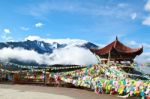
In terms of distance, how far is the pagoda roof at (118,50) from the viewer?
43872 millimetres

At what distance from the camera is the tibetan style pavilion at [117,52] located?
43.7 m

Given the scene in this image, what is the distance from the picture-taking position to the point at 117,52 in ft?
143

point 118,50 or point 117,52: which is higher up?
point 118,50

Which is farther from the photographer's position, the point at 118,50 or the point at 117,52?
the point at 118,50

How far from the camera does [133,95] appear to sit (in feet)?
Answer: 82.0

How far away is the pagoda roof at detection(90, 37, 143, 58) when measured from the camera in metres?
43.9

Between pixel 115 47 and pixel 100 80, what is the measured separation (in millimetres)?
17364

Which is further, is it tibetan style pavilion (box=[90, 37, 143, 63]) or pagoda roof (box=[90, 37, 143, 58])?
pagoda roof (box=[90, 37, 143, 58])

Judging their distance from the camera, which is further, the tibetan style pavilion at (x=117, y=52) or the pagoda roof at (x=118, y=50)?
the pagoda roof at (x=118, y=50)

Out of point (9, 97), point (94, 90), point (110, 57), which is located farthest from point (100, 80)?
point (110, 57)

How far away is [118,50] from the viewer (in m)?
43.8

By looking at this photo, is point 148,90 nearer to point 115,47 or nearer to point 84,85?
→ point 84,85

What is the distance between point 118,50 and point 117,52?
50cm

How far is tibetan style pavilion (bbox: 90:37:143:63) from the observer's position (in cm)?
4369
